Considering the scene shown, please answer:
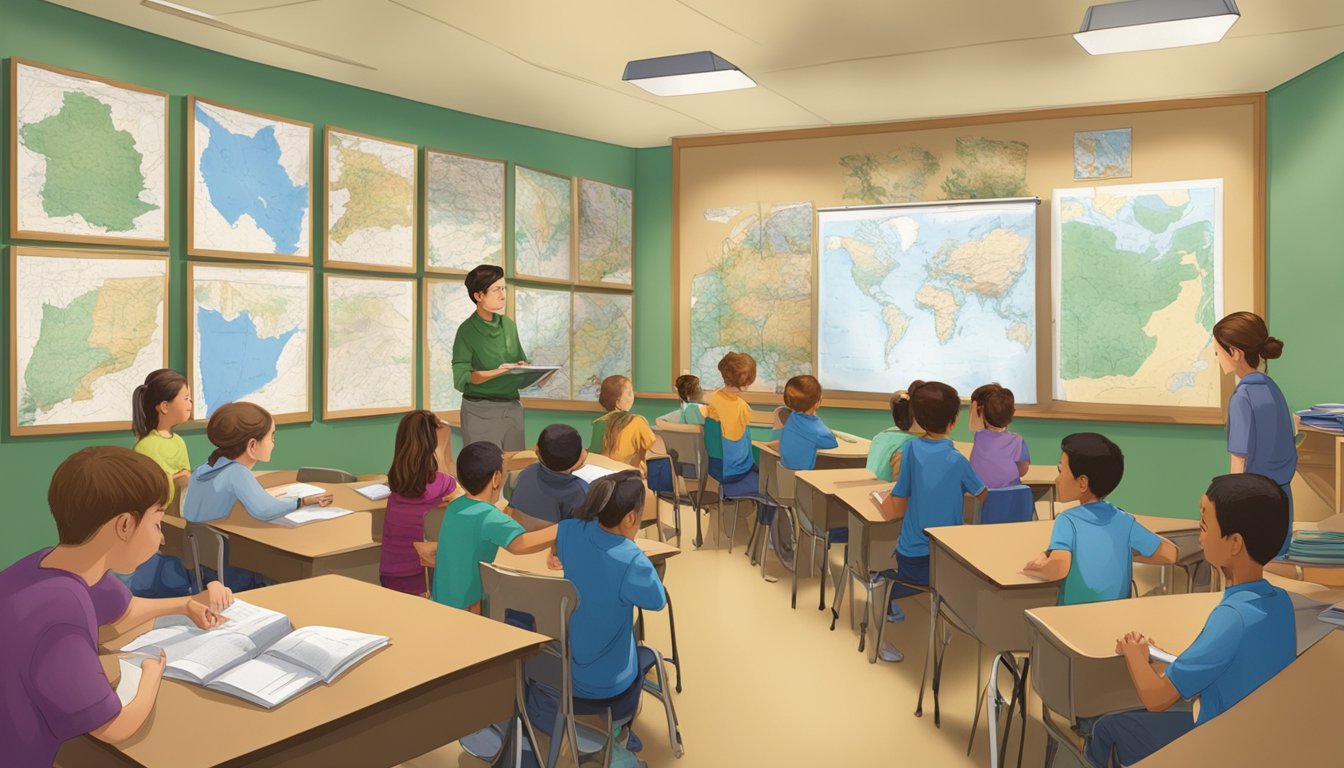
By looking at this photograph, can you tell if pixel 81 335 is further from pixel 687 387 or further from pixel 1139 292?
pixel 1139 292

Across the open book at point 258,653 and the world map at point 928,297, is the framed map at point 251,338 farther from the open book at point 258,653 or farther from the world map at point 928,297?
the world map at point 928,297

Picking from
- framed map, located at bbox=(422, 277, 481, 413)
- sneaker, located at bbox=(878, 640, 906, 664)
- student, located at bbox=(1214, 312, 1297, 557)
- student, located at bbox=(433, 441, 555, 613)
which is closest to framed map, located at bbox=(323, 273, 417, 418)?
framed map, located at bbox=(422, 277, 481, 413)

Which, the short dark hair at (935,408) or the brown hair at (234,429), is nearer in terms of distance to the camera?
the brown hair at (234,429)

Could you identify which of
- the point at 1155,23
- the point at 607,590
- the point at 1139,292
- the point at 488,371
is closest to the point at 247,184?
the point at 488,371

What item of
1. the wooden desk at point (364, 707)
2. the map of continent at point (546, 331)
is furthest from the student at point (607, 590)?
the map of continent at point (546, 331)

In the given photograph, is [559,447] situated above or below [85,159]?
below

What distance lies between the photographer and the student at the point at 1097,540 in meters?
2.67

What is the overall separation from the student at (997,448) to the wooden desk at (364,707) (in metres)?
2.82

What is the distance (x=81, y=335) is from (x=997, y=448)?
461 cm

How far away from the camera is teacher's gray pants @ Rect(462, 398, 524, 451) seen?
5152 mm

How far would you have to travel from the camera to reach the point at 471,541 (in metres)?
2.72

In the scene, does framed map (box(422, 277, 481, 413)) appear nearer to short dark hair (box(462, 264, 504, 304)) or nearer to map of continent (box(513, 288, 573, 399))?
map of continent (box(513, 288, 573, 399))

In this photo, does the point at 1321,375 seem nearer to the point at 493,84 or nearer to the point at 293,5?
the point at 493,84

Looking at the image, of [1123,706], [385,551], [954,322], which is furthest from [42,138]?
[954,322]
